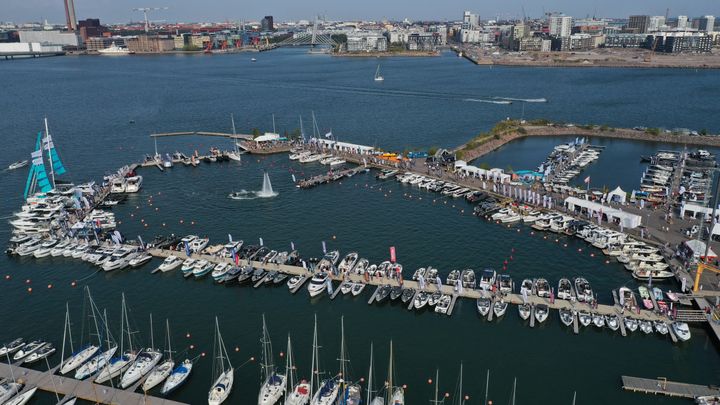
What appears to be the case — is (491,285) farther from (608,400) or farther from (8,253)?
(8,253)

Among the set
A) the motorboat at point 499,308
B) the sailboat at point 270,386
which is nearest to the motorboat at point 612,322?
the motorboat at point 499,308

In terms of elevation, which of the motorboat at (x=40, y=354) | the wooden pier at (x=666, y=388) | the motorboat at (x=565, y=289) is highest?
the motorboat at (x=565, y=289)

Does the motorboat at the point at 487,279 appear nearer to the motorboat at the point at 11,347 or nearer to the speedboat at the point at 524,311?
the speedboat at the point at 524,311

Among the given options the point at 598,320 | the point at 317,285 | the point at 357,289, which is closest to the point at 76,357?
the point at 317,285

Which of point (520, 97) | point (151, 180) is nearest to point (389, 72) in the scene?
point (520, 97)

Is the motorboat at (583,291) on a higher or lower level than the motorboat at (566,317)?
higher

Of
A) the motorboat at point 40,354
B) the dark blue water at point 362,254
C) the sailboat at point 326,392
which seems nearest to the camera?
the sailboat at point 326,392
